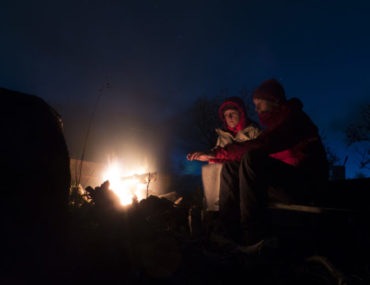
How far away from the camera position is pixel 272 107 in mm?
3609

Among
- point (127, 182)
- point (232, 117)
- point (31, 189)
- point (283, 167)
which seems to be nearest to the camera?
point (31, 189)

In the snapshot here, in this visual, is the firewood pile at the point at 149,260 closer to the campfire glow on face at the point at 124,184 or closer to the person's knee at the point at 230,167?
Answer: the person's knee at the point at 230,167

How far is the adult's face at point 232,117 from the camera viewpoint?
5.55 meters

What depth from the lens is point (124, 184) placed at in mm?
8180

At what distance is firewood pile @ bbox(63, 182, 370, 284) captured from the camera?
1.82 m

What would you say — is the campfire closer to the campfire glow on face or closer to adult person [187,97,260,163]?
the campfire glow on face

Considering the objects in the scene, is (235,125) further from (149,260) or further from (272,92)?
(149,260)

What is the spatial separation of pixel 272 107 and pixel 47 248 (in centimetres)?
343

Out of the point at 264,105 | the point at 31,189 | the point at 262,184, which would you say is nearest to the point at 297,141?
the point at 262,184

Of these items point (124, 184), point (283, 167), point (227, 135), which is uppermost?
point (227, 135)

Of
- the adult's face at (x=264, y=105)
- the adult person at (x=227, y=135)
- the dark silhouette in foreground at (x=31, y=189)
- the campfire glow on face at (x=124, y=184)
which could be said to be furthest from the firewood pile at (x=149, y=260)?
the campfire glow on face at (x=124, y=184)

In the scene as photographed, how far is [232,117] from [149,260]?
4.27 meters

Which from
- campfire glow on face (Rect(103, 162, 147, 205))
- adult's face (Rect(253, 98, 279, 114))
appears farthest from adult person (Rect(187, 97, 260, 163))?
campfire glow on face (Rect(103, 162, 147, 205))

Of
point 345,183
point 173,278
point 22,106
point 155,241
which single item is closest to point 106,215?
point 155,241
